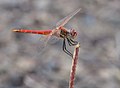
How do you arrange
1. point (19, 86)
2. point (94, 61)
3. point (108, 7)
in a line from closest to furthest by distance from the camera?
point (19, 86)
point (94, 61)
point (108, 7)

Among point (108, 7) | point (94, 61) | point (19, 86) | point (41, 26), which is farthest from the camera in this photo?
point (108, 7)

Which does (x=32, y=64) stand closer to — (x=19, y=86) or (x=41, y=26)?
(x=19, y=86)

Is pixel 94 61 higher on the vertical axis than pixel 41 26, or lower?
lower

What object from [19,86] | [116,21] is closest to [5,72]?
[19,86]

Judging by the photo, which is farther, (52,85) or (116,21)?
(116,21)

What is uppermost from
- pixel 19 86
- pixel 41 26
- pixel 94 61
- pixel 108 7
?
pixel 108 7

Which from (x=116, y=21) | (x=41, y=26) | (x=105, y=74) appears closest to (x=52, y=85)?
(x=105, y=74)
